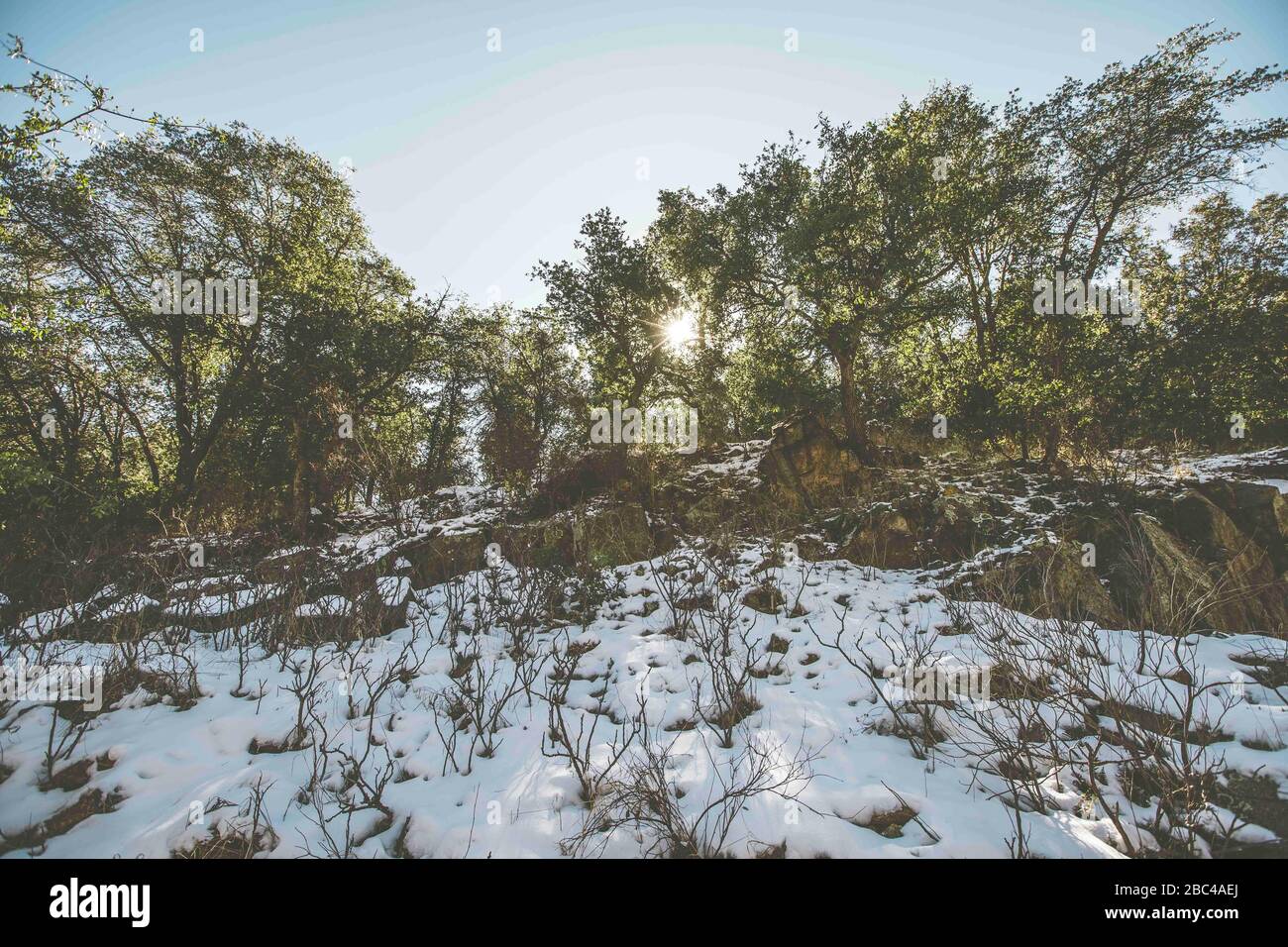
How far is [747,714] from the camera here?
15.9 feet

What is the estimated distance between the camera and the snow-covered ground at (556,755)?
3.21 m

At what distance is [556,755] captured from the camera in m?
Result: 3.95

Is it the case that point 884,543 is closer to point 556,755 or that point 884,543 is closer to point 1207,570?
point 1207,570

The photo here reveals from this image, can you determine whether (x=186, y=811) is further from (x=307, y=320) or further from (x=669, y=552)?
(x=307, y=320)

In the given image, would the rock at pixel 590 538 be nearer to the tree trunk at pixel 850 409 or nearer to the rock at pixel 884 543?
the rock at pixel 884 543

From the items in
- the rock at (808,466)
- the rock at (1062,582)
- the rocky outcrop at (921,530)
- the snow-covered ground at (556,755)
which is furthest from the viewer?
the rock at (808,466)

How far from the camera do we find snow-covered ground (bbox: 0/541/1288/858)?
3.21 m

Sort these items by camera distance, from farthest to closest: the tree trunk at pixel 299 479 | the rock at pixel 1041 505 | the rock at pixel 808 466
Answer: the tree trunk at pixel 299 479
the rock at pixel 808 466
the rock at pixel 1041 505

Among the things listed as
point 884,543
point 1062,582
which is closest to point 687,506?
point 884,543

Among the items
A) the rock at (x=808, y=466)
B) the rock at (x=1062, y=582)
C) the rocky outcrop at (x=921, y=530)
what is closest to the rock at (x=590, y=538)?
the rock at (x=808, y=466)

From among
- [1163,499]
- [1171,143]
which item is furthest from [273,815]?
[1171,143]

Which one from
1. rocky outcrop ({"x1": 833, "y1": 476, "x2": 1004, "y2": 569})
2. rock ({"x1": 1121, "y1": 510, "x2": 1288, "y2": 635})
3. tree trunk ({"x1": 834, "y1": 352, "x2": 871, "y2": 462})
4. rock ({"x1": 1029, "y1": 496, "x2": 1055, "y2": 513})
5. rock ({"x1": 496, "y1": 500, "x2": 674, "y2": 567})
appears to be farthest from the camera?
tree trunk ({"x1": 834, "y1": 352, "x2": 871, "y2": 462})

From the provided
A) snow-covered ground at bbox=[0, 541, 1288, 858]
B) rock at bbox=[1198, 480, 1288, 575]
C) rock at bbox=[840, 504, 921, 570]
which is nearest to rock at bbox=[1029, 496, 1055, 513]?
rock at bbox=[1198, 480, 1288, 575]

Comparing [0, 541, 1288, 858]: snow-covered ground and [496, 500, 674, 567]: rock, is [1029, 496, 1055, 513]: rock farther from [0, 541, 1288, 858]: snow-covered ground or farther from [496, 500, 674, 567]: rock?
[496, 500, 674, 567]: rock
